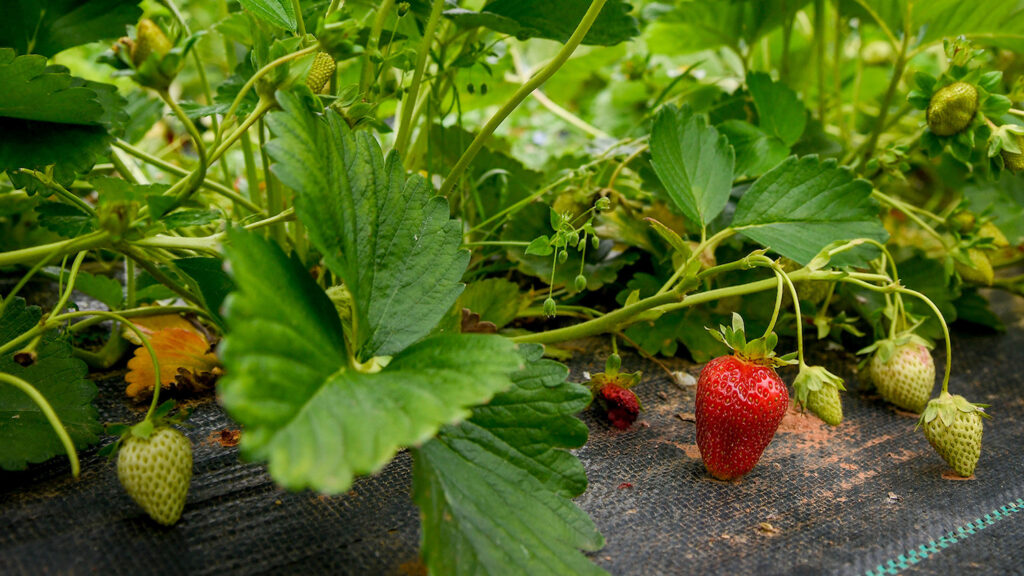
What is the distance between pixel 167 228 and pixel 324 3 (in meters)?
0.29

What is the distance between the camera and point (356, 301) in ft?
1.67

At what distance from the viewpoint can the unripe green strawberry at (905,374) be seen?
78cm

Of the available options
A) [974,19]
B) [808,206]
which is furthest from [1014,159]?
[974,19]

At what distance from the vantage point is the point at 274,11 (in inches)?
23.5

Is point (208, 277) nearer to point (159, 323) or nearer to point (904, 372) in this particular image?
point (159, 323)

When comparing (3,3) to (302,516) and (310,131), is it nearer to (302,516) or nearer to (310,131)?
(310,131)

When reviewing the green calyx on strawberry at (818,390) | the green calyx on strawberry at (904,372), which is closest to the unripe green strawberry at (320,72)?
the green calyx on strawberry at (818,390)

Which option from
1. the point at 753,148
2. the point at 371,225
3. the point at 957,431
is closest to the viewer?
the point at 371,225

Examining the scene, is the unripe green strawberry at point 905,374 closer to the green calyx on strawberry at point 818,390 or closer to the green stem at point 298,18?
the green calyx on strawberry at point 818,390

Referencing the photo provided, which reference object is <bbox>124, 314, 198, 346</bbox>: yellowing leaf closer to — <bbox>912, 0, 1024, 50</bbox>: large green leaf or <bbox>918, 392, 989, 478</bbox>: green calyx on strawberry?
<bbox>918, 392, 989, 478</bbox>: green calyx on strawberry

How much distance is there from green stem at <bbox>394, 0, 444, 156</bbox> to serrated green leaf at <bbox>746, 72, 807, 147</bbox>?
1.46 feet

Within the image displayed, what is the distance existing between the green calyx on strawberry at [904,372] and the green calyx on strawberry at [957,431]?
11 cm

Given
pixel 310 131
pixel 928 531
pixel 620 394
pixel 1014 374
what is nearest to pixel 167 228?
pixel 310 131

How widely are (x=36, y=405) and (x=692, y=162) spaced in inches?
25.1
